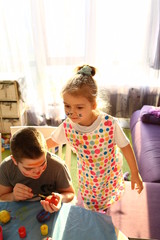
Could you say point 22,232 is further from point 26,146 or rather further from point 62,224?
point 26,146

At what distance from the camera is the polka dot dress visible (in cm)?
117

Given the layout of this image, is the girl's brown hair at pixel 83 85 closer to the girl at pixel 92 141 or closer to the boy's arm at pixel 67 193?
the girl at pixel 92 141

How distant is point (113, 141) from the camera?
3.95 ft

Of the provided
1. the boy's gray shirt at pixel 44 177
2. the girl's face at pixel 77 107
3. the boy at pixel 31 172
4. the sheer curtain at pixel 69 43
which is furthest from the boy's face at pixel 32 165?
the sheer curtain at pixel 69 43

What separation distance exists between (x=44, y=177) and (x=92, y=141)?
30cm

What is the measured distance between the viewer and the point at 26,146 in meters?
0.90

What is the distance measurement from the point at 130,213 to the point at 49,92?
179cm

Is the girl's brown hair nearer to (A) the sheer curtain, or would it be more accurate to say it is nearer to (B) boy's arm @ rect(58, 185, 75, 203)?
(B) boy's arm @ rect(58, 185, 75, 203)

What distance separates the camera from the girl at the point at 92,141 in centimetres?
106

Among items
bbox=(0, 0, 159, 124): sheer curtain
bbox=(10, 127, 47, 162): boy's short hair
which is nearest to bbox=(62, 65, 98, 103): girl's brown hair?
bbox=(10, 127, 47, 162): boy's short hair

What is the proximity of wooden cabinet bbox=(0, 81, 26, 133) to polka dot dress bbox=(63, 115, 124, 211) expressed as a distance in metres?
1.42

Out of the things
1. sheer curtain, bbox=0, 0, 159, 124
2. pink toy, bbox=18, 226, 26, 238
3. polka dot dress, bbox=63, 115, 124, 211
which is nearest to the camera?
pink toy, bbox=18, 226, 26, 238

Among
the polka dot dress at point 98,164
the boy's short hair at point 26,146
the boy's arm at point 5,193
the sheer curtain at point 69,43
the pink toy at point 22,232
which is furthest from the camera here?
the sheer curtain at point 69,43

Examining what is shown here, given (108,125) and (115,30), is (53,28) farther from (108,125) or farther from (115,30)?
(108,125)
